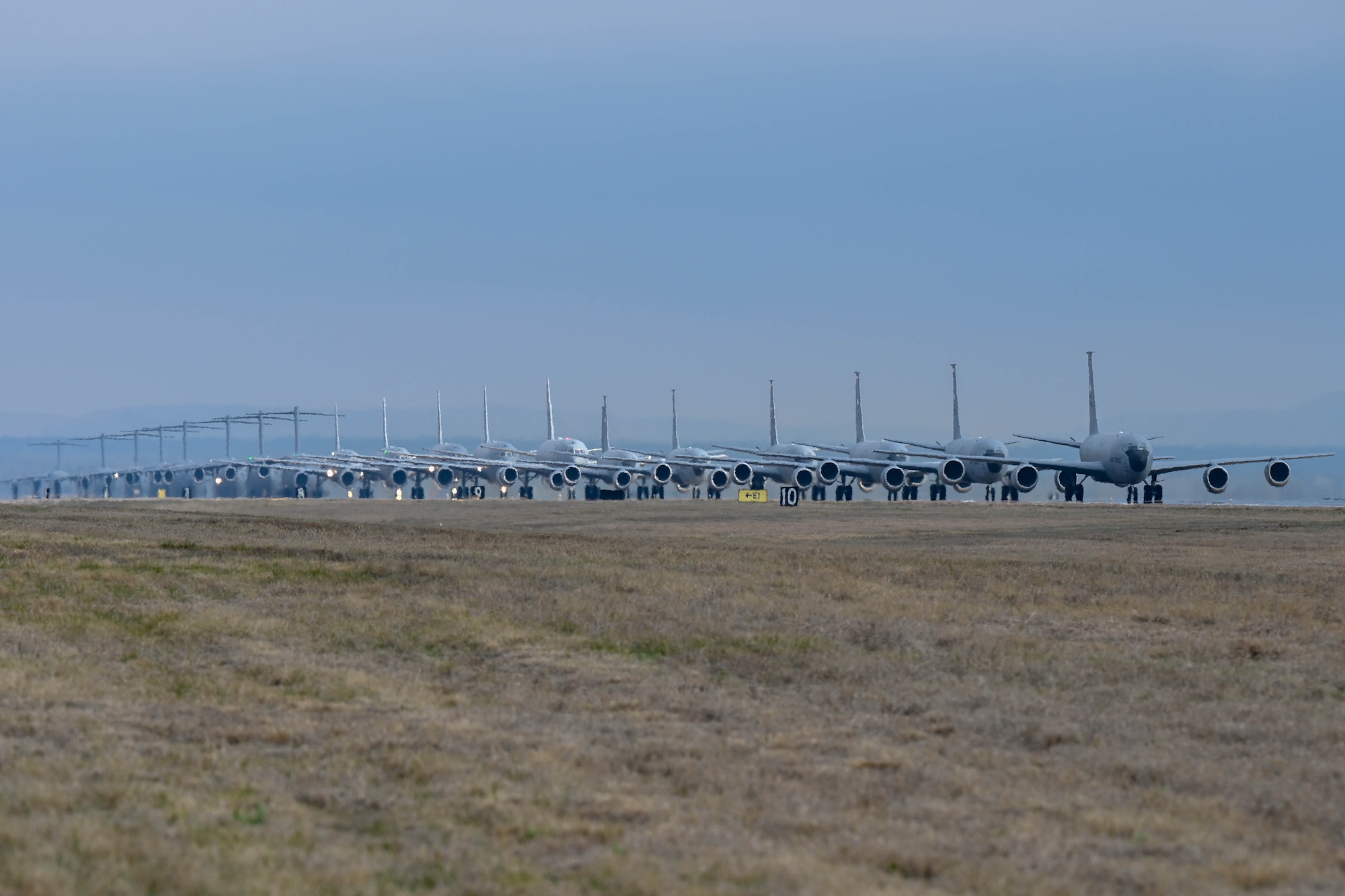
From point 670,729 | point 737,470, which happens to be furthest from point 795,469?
point 670,729

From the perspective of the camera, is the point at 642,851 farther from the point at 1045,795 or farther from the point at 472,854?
the point at 1045,795

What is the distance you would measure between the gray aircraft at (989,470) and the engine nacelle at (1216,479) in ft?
26.5

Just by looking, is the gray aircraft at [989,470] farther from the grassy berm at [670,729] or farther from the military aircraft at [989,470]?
the grassy berm at [670,729]

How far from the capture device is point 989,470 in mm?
79125

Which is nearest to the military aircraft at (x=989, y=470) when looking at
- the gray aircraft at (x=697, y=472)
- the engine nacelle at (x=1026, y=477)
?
the engine nacelle at (x=1026, y=477)

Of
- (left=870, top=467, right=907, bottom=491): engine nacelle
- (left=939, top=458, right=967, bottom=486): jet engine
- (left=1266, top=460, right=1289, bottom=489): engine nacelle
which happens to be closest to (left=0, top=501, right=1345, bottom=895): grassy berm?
(left=1266, top=460, right=1289, bottom=489): engine nacelle

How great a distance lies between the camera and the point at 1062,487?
237ft

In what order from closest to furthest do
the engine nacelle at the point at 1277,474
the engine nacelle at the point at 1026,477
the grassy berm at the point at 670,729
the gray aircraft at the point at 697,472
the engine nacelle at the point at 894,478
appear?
the grassy berm at the point at 670,729 < the engine nacelle at the point at 1277,474 < the engine nacelle at the point at 1026,477 < the engine nacelle at the point at 894,478 < the gray aircraft at the point at 697,472

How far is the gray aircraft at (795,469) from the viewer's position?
85.8 meters

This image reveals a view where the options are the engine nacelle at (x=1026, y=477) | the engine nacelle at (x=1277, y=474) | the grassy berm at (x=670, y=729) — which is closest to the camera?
the grassy berm at (x=670, y=729)

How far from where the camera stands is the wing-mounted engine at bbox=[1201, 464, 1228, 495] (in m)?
66.9

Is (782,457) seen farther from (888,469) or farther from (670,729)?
(670,729)

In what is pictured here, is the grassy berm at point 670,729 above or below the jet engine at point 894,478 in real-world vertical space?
below

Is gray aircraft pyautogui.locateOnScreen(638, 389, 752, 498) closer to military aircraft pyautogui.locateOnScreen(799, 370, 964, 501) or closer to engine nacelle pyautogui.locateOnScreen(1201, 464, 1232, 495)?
military aircraft pyautogui.locateOnScreen(799, 370, 964, 501)
